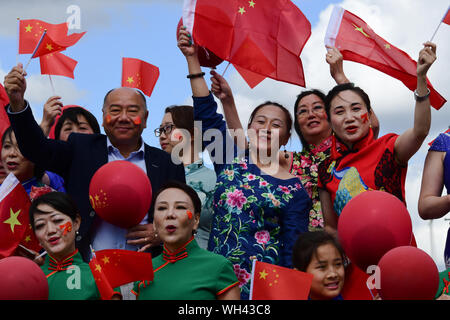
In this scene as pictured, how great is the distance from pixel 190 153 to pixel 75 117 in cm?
104

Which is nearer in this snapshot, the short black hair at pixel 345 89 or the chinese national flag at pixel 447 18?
the short black hair at pixel 345 89

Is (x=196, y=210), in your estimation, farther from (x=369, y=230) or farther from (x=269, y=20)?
(x=269, y=20)

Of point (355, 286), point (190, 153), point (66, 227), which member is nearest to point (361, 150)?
point (355, 286)

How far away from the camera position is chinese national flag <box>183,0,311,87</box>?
490 centimetres

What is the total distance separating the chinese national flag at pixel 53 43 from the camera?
5.58 m

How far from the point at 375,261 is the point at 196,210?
111 cm

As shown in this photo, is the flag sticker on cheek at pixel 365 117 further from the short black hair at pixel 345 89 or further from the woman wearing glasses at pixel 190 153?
the woman wearing glasses at pixel 190 153

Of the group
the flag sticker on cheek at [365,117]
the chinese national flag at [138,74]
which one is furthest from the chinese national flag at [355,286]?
the chinese national flag at [138,74]

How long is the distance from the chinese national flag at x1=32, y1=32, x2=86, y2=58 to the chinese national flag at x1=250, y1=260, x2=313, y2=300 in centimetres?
318

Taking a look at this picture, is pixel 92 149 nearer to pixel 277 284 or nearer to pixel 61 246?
pixel 61 246

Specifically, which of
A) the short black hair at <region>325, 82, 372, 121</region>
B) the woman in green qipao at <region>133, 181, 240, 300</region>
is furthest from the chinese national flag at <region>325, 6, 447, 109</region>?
the woman in green qipao at <region>133, 181, 240, 300</region>

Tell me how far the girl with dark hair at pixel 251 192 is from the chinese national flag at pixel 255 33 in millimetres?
338

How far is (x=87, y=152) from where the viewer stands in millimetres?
4289
